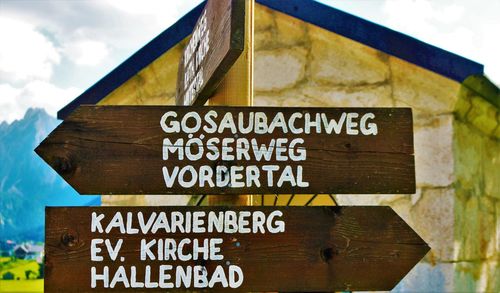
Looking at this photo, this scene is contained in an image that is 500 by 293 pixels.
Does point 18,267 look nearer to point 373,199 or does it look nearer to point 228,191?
point 373,199

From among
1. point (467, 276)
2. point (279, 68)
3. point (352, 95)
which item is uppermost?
point (279, 68)

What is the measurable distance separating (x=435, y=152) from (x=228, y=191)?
2.95m

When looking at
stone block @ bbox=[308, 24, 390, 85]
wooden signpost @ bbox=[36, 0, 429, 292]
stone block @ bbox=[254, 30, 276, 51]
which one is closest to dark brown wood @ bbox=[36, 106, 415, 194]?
wooden signpost @ bbox=[36, 0, 429, 292]

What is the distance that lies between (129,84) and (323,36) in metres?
2.08

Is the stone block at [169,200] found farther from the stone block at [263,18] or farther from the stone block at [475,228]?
the stone block at [475,228]

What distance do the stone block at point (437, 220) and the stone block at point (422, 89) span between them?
0.64 meters

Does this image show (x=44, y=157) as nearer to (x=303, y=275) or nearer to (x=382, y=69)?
(x=303, y=275)

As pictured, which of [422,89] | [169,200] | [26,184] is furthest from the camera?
[26,184]

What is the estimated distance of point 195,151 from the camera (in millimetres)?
2482

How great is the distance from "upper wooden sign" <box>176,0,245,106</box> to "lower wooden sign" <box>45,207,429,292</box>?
56cm

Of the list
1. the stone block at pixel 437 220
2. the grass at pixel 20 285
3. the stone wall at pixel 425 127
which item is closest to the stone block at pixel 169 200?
the stone wall at pixel 425 127

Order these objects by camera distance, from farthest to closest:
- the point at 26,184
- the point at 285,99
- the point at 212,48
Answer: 1. the point at 26,184
2. the point at 285,99
3. the point at 212,48

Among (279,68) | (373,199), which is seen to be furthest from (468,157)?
(279,68)

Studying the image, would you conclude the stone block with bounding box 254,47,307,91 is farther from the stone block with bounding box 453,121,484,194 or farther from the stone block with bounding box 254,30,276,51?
the stone block with bounding box 453,121,484,194
